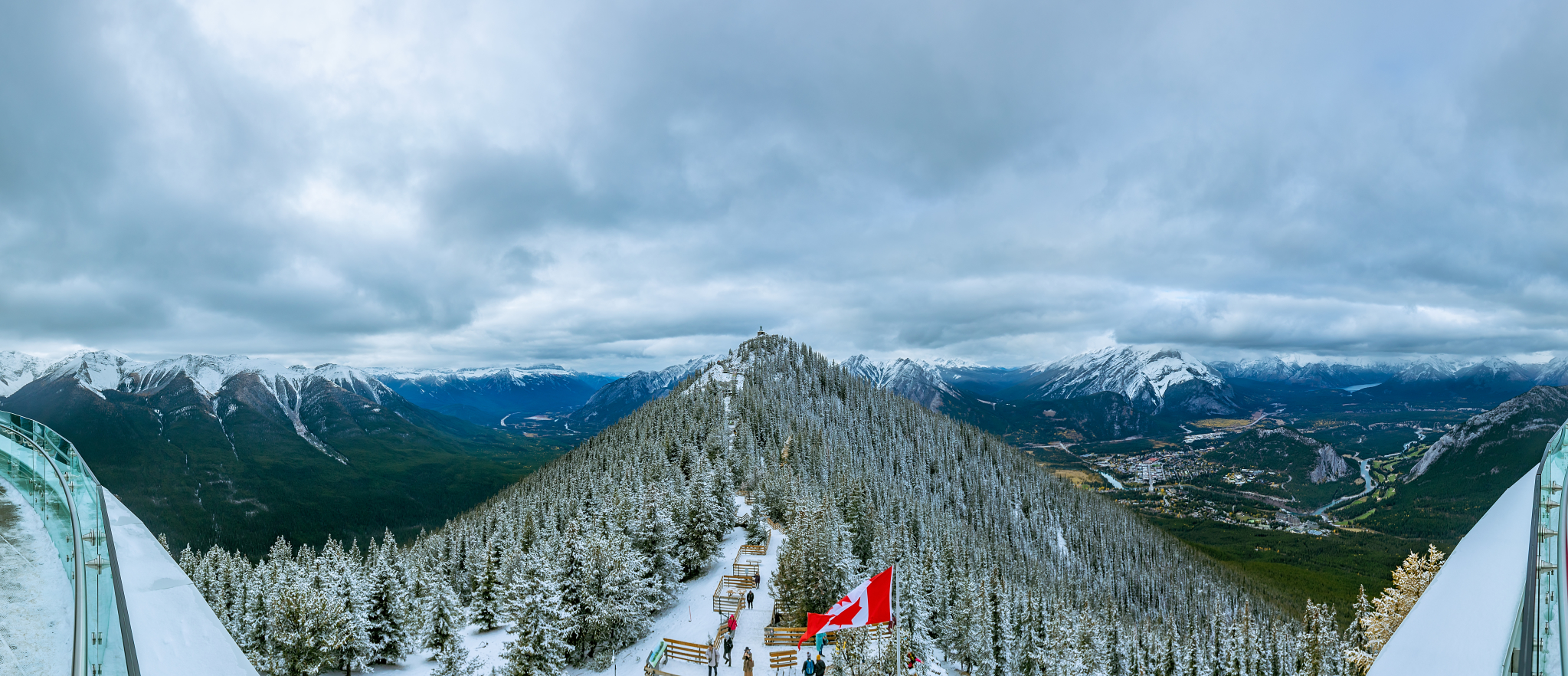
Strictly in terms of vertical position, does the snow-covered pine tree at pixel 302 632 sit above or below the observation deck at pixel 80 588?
below

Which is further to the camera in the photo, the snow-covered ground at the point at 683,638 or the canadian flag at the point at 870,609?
the snow-covered ground at the point at 683,638

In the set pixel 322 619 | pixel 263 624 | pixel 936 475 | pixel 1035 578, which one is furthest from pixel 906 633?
pixel 936 475

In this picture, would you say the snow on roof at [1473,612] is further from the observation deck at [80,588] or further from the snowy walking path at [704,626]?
the snowy walking path at [704,626]

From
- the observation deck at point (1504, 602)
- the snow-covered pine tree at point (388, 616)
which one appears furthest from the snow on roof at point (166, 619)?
the snow-covered pine tree at point (388, 616)

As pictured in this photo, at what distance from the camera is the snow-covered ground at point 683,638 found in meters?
40.8

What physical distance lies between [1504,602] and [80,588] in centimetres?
3173

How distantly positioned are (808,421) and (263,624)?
11282cm

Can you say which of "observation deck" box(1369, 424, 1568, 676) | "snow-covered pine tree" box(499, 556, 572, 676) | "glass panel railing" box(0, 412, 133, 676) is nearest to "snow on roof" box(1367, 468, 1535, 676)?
"observation deck" box(1369, 424, 1568, 676)

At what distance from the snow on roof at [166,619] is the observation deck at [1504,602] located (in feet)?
85.7

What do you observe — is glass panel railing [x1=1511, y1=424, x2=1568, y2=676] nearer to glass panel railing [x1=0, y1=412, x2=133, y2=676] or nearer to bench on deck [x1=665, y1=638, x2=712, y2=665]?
glass panel railing [x1=0, y1=412, x2=133, y2=676]

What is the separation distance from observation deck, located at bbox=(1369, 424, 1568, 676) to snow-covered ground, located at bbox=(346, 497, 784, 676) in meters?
33.2

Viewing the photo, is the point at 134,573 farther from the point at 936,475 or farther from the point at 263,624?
the point at 936,475

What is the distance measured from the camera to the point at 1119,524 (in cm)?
16150

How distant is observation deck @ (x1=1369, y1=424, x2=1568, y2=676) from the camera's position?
1079 cm
